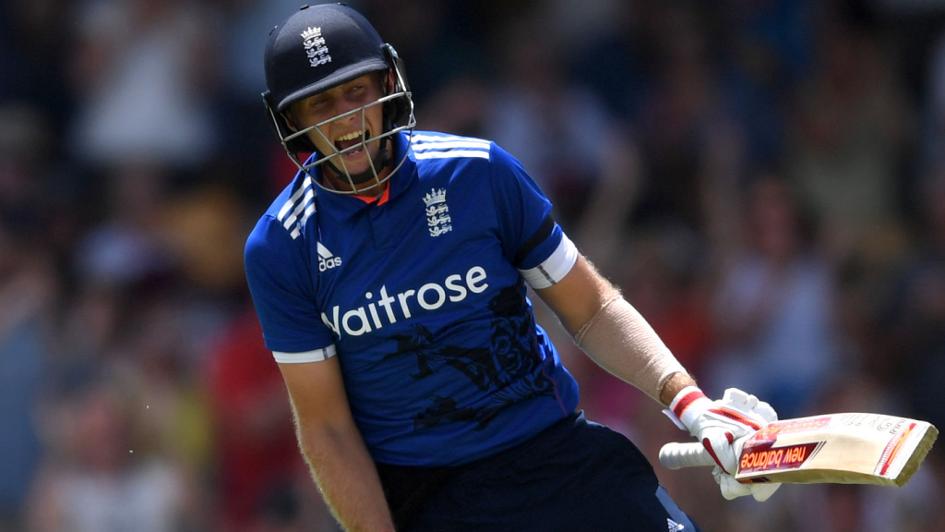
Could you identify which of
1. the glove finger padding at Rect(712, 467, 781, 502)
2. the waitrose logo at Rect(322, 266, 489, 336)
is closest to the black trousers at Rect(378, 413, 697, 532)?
the glove finger padding at Rect(712, 467, 781, 502)

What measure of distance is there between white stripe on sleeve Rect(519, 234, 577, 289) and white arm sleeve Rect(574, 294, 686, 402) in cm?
15

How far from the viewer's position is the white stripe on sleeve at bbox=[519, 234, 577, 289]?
14.0ft

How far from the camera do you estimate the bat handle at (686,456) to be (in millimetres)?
4156

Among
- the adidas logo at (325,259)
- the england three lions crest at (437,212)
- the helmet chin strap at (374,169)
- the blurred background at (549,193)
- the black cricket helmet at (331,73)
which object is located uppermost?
the black cricket helmet at (331,73)

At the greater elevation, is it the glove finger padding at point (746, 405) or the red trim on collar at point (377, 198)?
the red trim on collar at point (377, 198)

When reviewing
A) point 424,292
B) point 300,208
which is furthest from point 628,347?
point 300,208

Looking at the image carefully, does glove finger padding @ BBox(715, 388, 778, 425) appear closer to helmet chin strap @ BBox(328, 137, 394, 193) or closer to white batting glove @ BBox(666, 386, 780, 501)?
white batting glove @ BBox(666, 386, 780, 501)

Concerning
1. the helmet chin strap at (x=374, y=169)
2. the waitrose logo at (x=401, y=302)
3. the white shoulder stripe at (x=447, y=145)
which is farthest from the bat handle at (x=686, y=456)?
the helmet chin strap at (x=374, y=169)

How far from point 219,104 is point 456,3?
1.45 metres

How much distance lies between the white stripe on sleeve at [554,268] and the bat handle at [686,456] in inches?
20.8

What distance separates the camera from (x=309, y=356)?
4.19m

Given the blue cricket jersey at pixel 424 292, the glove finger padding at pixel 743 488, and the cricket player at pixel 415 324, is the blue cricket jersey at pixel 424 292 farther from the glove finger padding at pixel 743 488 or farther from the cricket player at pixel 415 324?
the glove finger padding at pixel 743 488

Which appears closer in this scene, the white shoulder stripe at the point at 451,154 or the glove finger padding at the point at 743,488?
the glove finger padding at the point at 743,488

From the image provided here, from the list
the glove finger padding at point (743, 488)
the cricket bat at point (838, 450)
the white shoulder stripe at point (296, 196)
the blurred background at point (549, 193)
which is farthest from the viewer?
the blurred background at point (549, 193)
